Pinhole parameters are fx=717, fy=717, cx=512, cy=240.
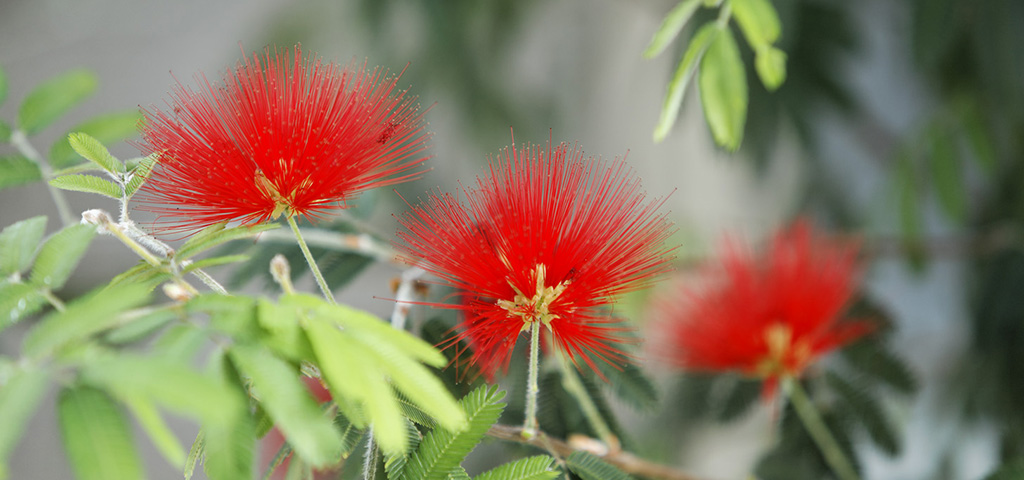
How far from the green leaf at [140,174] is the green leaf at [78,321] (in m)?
0.13

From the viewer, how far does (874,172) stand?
4.68ft

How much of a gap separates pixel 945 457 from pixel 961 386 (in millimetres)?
113

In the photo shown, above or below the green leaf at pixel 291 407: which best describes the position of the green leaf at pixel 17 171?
above

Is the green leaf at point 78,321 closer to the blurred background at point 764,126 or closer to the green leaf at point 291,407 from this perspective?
the green leaf at point 291,407

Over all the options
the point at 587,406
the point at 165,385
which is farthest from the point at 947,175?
the point at 165,385

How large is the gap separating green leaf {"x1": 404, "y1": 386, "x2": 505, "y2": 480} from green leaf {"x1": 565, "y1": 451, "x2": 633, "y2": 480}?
87 millimetres

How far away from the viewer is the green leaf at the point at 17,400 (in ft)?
0.82

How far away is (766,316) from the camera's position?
0.81 m

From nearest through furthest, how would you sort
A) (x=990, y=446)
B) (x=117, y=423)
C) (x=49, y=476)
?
(x=117, y=423)
(x=990, y=446)
(x=49, y=476)

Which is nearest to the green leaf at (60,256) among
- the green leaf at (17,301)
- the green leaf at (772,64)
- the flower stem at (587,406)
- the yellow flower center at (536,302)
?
the green leaf at (17,301)

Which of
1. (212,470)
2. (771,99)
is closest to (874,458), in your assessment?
(771,99)

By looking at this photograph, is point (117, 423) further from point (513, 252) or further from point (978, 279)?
point (978, 279)

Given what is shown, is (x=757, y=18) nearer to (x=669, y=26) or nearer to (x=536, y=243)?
(x=669, y=26)

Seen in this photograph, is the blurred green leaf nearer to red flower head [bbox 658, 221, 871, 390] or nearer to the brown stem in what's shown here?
the brown stem
